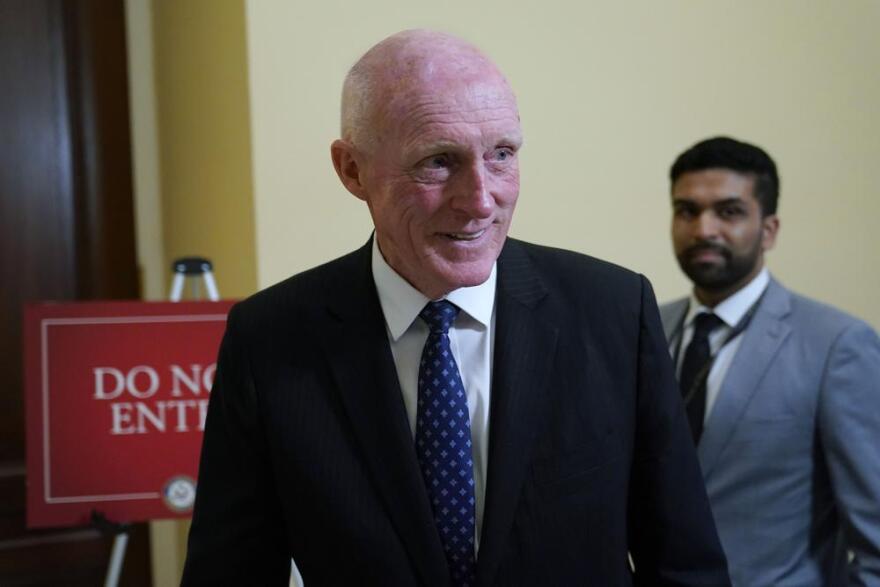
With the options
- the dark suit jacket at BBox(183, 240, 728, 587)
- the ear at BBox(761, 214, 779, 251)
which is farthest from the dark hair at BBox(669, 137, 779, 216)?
the dark suit jacket at BBox(183, 240, 728, 587)

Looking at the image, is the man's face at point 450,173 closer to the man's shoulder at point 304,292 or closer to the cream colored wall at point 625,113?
the man's shoulder at point 304,292

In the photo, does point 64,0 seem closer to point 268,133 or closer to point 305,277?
point 268,133

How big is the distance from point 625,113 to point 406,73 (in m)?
2.28

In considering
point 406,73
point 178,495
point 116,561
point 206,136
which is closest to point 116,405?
point 178,495

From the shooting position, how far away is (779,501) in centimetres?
230

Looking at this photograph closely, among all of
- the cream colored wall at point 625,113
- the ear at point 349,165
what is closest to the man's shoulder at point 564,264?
the ear at point 349,165

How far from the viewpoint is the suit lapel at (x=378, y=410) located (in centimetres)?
129

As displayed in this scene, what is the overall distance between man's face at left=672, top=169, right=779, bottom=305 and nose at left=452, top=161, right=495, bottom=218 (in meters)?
1.41

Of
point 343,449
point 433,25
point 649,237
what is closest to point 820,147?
point 649,237

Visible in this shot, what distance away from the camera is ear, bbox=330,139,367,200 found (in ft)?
4.48

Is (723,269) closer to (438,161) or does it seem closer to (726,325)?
(726,325)

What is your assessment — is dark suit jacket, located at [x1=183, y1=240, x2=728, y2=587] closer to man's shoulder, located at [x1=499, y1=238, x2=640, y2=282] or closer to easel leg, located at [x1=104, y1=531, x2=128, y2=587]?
man's shoulder, located at [x1=499, y1=238, x2=640, y2=282]

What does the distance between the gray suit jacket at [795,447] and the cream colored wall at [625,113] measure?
109 centimetres

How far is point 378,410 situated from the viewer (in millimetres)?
1354
